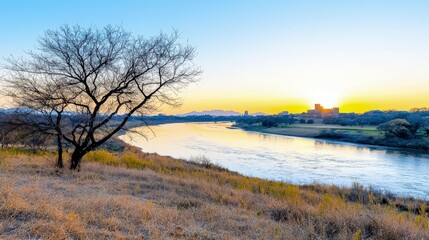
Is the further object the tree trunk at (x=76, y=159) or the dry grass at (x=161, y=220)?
the tree trunk at (x=76, y=159)

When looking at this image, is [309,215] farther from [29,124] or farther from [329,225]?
[29,124]

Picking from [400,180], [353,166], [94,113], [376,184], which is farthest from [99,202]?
[353,166]

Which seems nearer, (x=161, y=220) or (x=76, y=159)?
(x=161, y=220)

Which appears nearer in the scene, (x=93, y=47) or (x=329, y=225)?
(x=329, y=225)

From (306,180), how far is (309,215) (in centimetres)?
1533

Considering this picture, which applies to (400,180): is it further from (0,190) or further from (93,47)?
(0,190)

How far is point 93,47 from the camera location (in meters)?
12.2

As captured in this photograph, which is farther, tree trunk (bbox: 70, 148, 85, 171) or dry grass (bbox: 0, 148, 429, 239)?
tree trunk (bbox: 70, 148, 85, 171)

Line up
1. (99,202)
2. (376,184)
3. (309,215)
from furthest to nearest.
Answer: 1. (376,184)
2. (309,215)
3. (99,202)

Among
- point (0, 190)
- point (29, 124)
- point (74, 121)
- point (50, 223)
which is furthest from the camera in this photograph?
point (74, 121)

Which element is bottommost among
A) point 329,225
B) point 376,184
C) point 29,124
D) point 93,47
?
point 376,184

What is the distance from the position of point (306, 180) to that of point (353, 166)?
8870mm

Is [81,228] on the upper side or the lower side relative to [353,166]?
upper

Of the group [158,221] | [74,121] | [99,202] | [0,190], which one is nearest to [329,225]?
[158,221]
